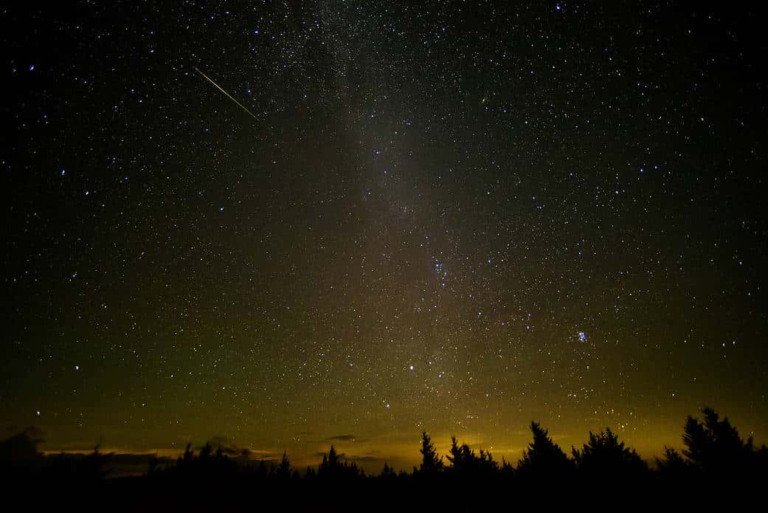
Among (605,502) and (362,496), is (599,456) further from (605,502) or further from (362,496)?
(362,496)

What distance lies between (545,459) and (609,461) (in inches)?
185

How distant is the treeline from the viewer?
24188 mm

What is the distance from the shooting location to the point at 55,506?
26594 millimetres

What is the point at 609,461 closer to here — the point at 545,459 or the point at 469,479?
the point at 545,459

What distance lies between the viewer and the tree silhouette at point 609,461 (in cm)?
2378

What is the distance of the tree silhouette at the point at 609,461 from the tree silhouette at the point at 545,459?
1.40 meters

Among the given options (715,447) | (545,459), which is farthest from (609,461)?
(715,447)

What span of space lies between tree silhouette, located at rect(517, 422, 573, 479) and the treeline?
0.08 meters

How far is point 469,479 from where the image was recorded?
35156 millimetres

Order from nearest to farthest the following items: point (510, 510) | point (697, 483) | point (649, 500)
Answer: point (649, 500) < point (697, 483) < point (510, 510)

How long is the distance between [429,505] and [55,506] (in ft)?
101

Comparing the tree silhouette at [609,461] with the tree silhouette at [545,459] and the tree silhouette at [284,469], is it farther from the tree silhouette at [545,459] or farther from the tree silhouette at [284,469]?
the tree silhouette at [284,469]

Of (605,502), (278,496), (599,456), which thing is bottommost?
(278,496)

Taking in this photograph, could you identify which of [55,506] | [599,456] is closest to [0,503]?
[55,506]
